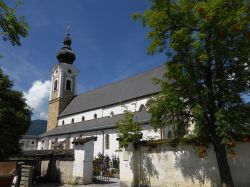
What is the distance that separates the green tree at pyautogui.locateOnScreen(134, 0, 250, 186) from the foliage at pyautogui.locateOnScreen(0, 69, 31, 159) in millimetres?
8293

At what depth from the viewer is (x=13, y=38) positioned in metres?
6.41

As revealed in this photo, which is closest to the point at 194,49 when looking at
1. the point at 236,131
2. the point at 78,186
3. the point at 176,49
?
the point at 176,49

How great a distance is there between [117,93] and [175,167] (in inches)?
1011

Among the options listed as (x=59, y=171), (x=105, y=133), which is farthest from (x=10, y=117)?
(x=105, y=133)

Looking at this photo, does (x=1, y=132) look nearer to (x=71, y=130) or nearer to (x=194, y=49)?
(x=194, y=49)

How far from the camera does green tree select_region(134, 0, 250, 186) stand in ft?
31.1

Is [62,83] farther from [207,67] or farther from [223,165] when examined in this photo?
[223,165]

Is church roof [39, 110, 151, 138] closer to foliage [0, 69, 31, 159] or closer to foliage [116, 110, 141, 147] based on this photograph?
foliage [116, 110, 141, 147]

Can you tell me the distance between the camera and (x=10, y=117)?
14.6 m

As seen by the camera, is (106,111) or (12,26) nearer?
(12,26)

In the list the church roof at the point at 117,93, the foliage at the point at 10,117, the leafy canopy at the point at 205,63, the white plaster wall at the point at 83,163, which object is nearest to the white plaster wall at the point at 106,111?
the church roof at the point at 117,93

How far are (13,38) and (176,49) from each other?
617cm

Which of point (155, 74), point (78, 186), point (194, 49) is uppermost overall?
point (155, 74)

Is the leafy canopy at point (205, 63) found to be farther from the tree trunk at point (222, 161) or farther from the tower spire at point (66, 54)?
the tower spire at point (66, 54)
